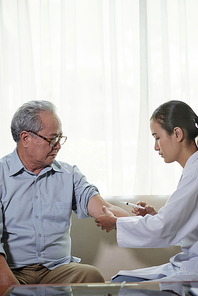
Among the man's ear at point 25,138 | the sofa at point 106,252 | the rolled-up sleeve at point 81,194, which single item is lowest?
the sofa at point 106,252

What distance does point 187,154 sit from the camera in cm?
147

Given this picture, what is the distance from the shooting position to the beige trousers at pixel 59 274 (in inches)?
59.2

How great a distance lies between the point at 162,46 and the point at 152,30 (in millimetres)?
148

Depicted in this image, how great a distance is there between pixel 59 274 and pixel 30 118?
81 centimetres

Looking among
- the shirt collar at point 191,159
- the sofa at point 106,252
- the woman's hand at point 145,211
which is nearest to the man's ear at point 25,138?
the sofa at point 106,252

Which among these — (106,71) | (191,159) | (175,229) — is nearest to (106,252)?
(175,229)

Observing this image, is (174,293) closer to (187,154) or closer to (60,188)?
(187,154)

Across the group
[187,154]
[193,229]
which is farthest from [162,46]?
[193,229]

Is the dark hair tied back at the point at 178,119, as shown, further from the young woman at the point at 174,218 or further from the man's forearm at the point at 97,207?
the man's forearm at the point at 97,207

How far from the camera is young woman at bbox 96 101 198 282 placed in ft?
4.27

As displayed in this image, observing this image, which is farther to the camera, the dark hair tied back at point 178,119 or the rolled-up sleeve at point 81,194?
the rolled-up sleeve at point 81,194

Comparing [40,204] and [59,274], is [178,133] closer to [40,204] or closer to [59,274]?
[40,204]

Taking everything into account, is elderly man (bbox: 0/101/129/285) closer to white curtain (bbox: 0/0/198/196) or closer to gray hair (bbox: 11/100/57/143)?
gray hair (bbox: 11/100/57/143)

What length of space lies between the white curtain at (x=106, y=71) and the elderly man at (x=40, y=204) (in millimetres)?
654
